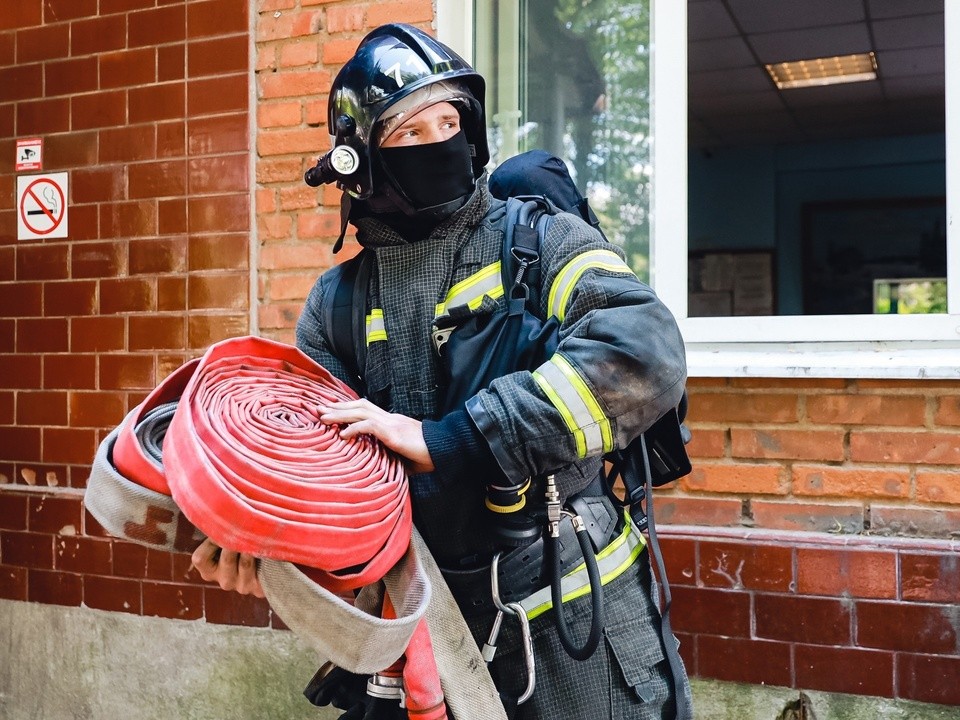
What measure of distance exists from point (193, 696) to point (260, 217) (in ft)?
5.92

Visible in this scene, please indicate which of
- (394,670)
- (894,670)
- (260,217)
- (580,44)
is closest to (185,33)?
(260,217)

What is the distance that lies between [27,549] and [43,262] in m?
1.15

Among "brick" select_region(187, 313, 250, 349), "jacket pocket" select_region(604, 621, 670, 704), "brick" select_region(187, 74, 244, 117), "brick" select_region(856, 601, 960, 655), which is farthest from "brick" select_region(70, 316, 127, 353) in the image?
"brick" select_region(856, 601, 960, 655)

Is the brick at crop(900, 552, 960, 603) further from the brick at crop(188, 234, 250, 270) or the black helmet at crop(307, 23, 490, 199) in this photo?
the brick at crop(188, 234, 250, 270)

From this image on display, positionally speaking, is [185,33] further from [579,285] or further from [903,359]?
[903,359]

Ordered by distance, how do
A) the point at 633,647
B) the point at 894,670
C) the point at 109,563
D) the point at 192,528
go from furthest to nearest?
the point at 109,563, the point at 894,670, the point at 633,647, the point at 192,528

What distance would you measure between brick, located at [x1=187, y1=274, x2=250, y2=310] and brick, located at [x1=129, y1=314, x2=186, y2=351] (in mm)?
98

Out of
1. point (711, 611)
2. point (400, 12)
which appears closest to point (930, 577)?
point (711, 611)

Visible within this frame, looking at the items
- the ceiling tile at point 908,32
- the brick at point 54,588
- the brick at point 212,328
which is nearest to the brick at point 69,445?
the brick at point 54,588

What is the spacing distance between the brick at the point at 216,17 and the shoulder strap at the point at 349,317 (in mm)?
1845

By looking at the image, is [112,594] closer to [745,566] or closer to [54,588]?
[54,588]

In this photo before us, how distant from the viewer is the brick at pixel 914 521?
8.75ft

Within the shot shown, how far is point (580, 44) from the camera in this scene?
10.8 feet

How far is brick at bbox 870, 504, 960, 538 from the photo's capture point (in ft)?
8.75
